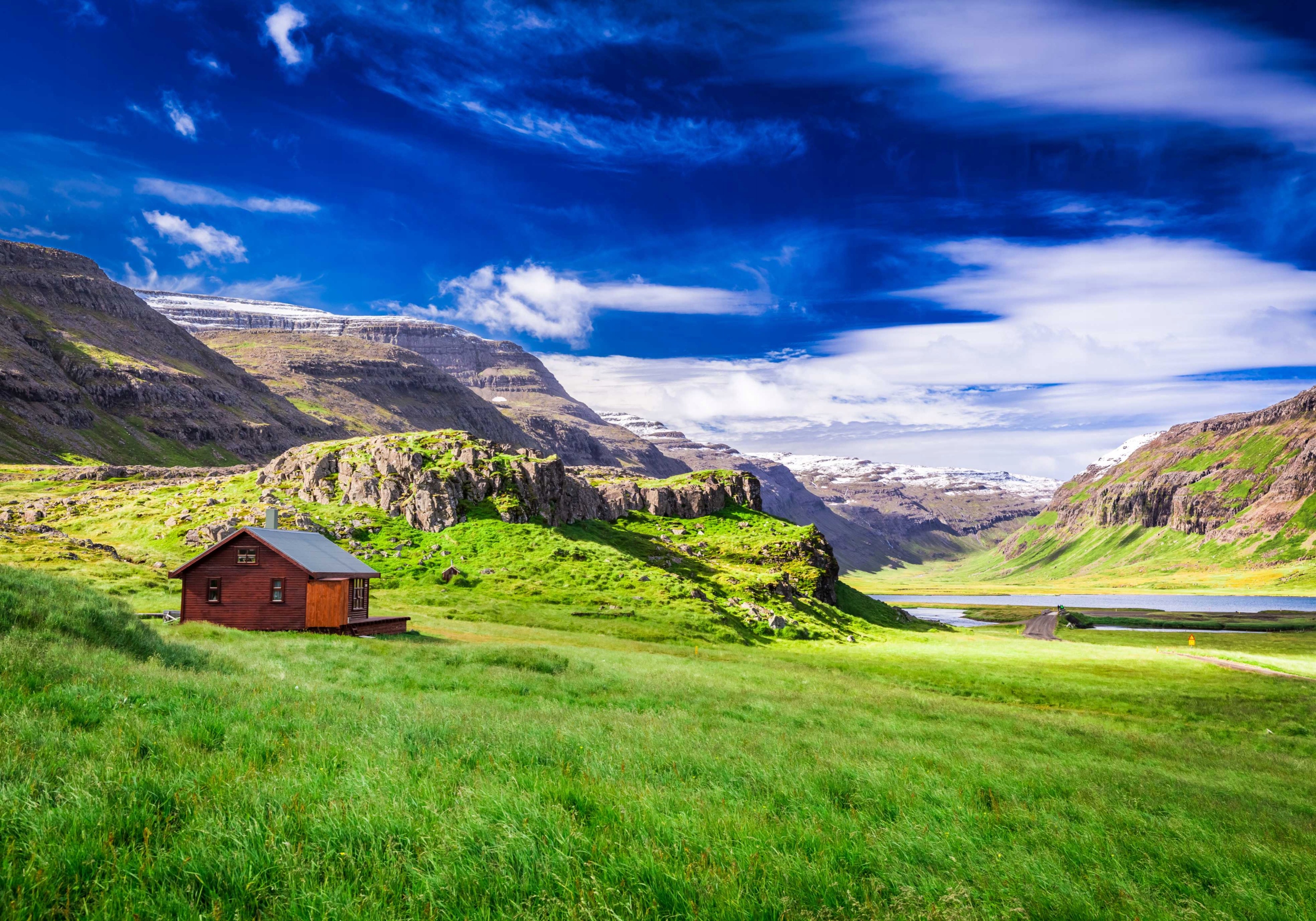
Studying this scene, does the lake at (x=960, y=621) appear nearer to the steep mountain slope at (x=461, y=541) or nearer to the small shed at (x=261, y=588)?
the steep mountain slope at (x=461, y=541)

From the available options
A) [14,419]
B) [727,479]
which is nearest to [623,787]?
[727,479]

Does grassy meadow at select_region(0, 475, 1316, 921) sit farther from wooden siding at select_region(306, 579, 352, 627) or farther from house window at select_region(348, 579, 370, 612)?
house window at select_region(348, 579, 370, 612)

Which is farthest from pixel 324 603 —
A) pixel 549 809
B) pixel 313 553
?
pixel 549 809

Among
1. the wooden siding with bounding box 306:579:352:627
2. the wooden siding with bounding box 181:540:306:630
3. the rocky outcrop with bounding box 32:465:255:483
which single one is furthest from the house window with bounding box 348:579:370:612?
the rocky outcrop with bounding box 32:465:255:483

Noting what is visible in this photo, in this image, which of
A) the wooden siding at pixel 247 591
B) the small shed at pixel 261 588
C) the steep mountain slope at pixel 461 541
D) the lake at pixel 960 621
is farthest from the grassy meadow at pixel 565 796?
the lake at pixel 960 621

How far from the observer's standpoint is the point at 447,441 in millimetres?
98875

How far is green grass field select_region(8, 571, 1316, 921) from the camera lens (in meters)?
5.68

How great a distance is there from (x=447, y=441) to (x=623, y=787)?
313ft

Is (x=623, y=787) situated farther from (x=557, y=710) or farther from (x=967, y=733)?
(x=967, y=733)

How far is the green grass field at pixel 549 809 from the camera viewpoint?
5.68 m

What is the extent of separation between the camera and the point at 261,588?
148ft

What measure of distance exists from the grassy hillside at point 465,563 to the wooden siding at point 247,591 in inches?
280

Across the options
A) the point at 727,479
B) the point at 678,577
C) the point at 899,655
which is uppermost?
the point at 727,479

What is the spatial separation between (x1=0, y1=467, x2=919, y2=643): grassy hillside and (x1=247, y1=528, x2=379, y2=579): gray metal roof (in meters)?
9.35
